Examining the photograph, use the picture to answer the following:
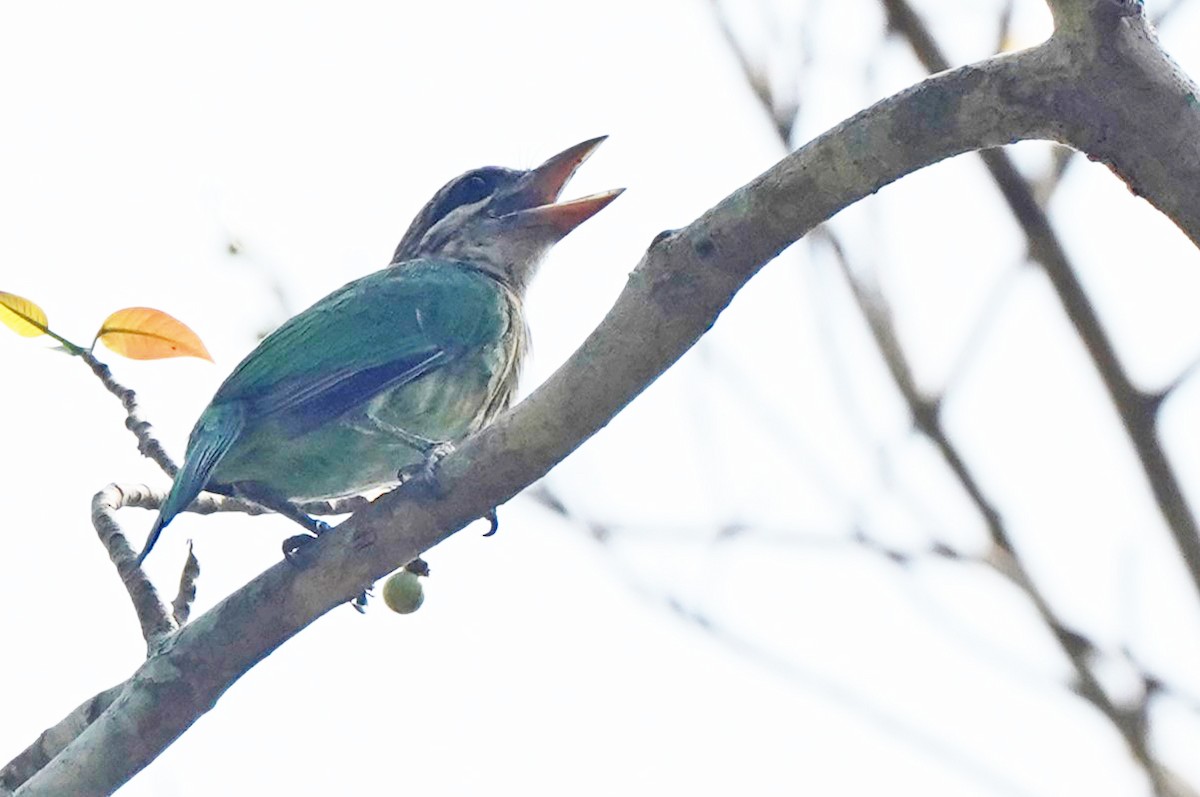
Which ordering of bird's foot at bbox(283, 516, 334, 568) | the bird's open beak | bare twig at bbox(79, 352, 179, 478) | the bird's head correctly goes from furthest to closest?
the bird's head, the bird's open beak, bare twig at bbox(79, 352, 179, 478), bird's foot at bbox(283, 516, 334, 568)

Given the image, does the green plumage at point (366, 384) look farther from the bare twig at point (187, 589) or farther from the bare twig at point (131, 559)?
the bare twig at point (187, 589)

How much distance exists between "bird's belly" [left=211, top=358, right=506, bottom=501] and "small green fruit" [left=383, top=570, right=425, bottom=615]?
0.46m

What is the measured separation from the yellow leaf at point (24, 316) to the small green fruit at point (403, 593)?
1122 millimetres

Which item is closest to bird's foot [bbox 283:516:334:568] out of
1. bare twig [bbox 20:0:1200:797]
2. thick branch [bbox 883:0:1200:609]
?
bare twig [bbox 20:0:1200:797]

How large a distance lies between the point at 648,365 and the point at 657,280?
0.15 meters

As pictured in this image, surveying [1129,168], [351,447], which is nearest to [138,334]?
[351,447]

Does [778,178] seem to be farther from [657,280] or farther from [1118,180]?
[1118,180]

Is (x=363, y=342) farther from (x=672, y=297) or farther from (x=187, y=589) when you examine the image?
(x=672, y=297)

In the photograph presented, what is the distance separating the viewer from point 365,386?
14.3 feet

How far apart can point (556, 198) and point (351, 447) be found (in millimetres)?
1638

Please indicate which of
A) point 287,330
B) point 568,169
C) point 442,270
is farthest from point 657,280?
point 568,169

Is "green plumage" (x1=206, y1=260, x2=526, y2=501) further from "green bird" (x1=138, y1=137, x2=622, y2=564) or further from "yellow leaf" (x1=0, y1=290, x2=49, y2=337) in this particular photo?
"yellow leaf" (x1=0, y1=290, x2=49, y2=337)

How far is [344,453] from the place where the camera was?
4.25 meters

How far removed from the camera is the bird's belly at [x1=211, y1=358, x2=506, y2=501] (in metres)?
4.19
